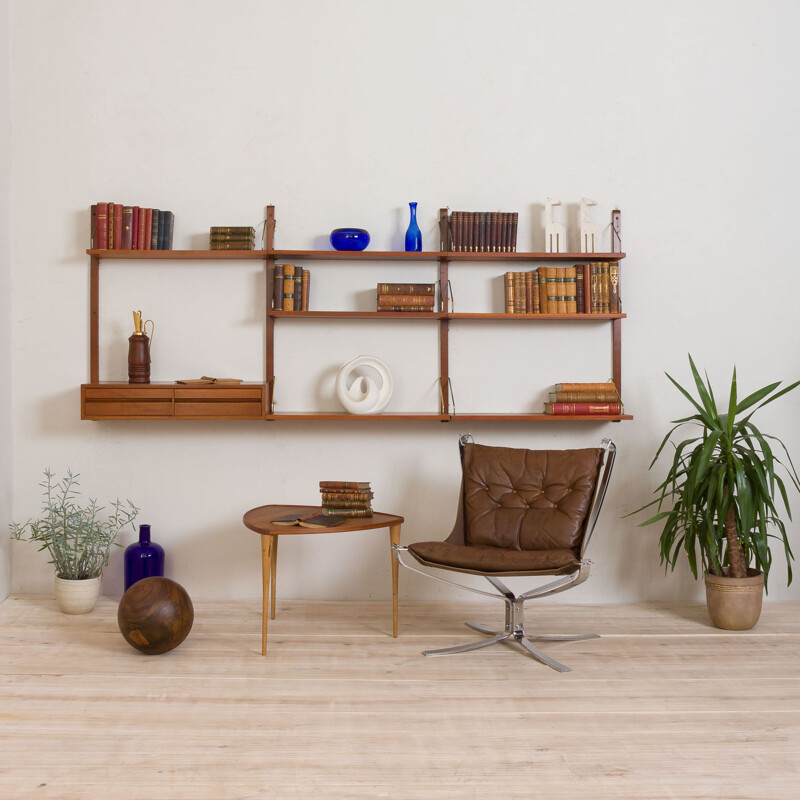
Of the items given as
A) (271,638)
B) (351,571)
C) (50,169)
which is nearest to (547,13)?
(50,169)

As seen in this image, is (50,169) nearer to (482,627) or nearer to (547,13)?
(547,13)

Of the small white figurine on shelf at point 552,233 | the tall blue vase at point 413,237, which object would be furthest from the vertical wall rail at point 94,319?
the small white figurine on shelf at point 552,233

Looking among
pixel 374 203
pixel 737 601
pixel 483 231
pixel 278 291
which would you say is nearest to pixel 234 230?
pixel 278 291

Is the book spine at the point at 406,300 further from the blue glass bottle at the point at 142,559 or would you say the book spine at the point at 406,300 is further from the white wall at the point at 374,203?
the blue glass bottle at the point at 142,559

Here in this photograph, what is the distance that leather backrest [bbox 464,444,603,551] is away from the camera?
3482mm

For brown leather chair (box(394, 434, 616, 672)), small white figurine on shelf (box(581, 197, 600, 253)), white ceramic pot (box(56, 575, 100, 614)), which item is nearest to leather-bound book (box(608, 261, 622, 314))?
small white figurine on shelf (box(581, 197, 600, 253))

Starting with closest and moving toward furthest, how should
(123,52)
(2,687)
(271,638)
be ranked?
(2,687), (271,638), (123,52)

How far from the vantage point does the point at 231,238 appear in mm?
3955

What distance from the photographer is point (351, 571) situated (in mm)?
4133

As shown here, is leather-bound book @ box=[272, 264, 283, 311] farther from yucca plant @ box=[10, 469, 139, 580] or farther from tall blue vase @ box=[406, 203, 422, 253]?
yucca plant @ box=[10, 469, 139, 580]

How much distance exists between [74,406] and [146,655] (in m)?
1.49

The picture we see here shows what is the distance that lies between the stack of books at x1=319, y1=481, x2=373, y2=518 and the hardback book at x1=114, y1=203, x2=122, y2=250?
1633 mm

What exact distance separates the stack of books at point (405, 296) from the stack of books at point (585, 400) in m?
0.79

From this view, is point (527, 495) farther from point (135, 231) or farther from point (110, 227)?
point (110, 227)
